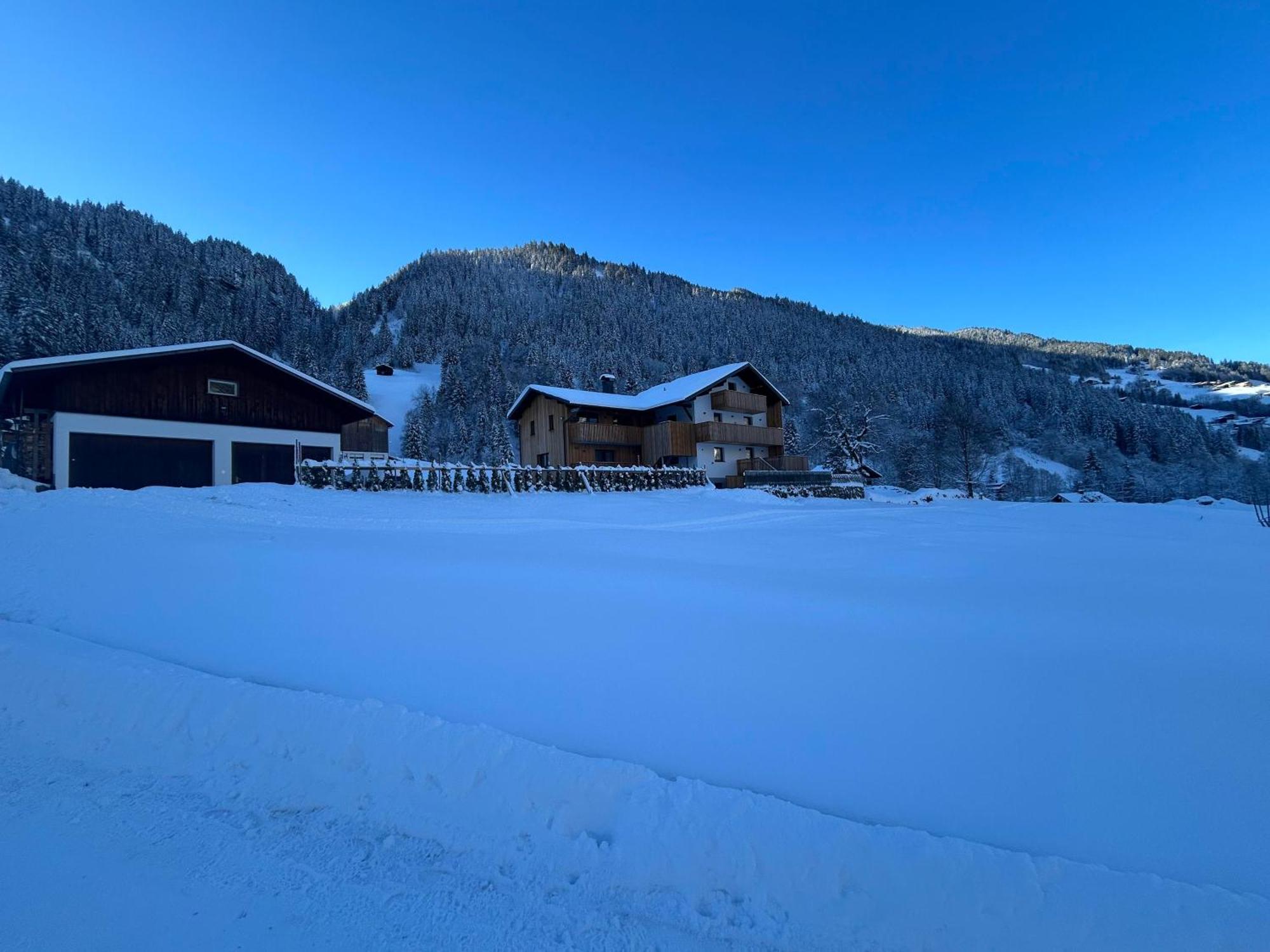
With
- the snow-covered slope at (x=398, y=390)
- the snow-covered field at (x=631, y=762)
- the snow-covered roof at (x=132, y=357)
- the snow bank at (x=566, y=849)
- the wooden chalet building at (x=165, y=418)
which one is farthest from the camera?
the snow-covered slope at (x=398, y=390)

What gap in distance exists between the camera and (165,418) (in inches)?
744

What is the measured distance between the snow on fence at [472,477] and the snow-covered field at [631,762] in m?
10.3

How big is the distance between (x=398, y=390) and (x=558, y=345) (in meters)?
29.0

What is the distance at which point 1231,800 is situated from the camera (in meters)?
2.63

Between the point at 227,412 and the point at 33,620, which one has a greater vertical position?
the point at 227,412

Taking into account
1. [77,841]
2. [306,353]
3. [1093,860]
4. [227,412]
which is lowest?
[77,841]

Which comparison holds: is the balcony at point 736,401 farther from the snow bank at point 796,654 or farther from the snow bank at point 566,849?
the snow bank at point 566,849

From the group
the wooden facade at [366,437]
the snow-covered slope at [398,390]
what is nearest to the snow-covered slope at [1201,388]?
the snow-covered slope at [398,390]

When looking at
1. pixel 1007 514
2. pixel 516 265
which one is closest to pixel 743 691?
pixel 1007 514

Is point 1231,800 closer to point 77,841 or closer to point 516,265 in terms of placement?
point 77,841

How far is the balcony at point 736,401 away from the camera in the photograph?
35.0 metres

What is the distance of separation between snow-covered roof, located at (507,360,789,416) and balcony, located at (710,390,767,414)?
0.95 metres

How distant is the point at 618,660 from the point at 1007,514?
2027cm

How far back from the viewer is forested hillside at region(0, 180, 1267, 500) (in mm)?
56219
